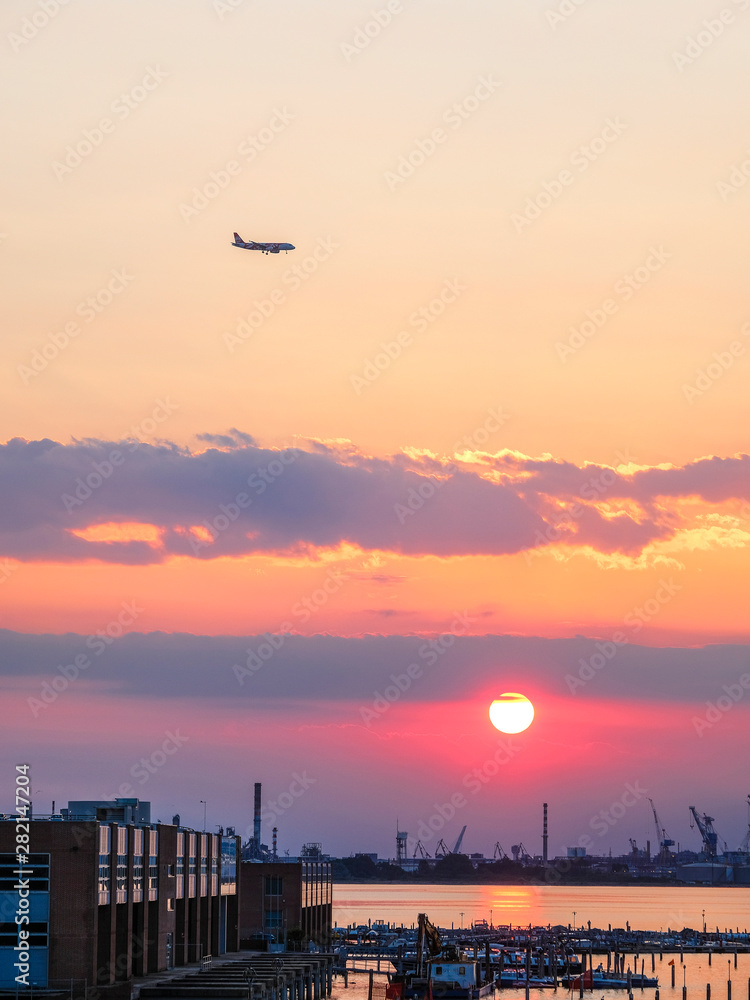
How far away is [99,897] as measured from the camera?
230ft

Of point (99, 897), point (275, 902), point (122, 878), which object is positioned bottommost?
point (275, 902)

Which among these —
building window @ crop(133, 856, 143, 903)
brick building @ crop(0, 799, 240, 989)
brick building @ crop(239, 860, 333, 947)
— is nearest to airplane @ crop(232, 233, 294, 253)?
brick building @ crop(239, 860, 333, 947)

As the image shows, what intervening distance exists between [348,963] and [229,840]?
53432mm

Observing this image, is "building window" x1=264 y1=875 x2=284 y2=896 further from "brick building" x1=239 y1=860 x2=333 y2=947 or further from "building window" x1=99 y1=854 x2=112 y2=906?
"building window" x1=99 y1=854 x2=112 y2=906

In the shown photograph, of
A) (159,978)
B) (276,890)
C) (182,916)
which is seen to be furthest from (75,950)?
(276,890)

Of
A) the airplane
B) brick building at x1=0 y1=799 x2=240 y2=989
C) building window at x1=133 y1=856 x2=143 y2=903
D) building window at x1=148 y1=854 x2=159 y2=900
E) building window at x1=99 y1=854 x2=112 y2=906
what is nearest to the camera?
brick building at x1=0 y1=799 x2=240 y2=989

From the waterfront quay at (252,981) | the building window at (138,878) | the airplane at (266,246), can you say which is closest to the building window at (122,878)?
the building window at (138,878)

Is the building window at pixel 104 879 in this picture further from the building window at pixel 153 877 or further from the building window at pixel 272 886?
the building window at pixel 272 886

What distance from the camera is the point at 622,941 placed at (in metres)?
177

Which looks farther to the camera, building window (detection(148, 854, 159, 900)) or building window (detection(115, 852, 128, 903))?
building window (detection(148, 854, 159, 900))

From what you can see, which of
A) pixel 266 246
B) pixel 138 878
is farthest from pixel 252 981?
pixel 266 246

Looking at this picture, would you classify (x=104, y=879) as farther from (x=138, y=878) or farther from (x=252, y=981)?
(x=252, y=981)

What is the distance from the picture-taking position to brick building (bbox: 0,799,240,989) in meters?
68.2

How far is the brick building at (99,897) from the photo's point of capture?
224 feet
